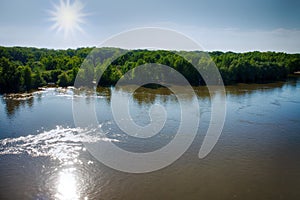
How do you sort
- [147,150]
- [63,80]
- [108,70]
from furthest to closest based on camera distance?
[108,70] → [63,80] → [147,150]

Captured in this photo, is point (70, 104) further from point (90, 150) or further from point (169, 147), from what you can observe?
point (169, 147)

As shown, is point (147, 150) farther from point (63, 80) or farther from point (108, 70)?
point (63, 80)

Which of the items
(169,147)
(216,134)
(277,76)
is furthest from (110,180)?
(277,76)

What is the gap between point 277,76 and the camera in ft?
136

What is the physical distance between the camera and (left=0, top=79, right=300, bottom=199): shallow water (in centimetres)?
882

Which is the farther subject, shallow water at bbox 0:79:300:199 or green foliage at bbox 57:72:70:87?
green foliage at bbox 57:72:70:87

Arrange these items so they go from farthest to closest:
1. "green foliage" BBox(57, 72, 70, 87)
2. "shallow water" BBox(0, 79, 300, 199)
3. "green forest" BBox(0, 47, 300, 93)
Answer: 1. "green foliage" BBox(57, 72, 70, 87)
2. "green forest" BBox(0, 47, 300, 93)
3. "shallow water" BBox(0, 79, 300, 199)

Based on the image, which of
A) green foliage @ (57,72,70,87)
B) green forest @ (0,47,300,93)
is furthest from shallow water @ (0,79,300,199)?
green foliage @ (57,72,70,87)

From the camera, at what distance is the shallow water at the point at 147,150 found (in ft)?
28.9

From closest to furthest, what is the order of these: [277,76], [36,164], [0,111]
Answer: [36,164]
[0,111]
[277,76]

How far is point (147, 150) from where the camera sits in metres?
12.1

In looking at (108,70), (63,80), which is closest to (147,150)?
(108,70)

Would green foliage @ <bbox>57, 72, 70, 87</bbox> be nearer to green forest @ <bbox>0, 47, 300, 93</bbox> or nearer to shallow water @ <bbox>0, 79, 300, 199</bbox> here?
green forest @ <bbox>0, 47, 300, 93</bbox>

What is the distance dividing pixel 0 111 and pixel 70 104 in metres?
4.93
